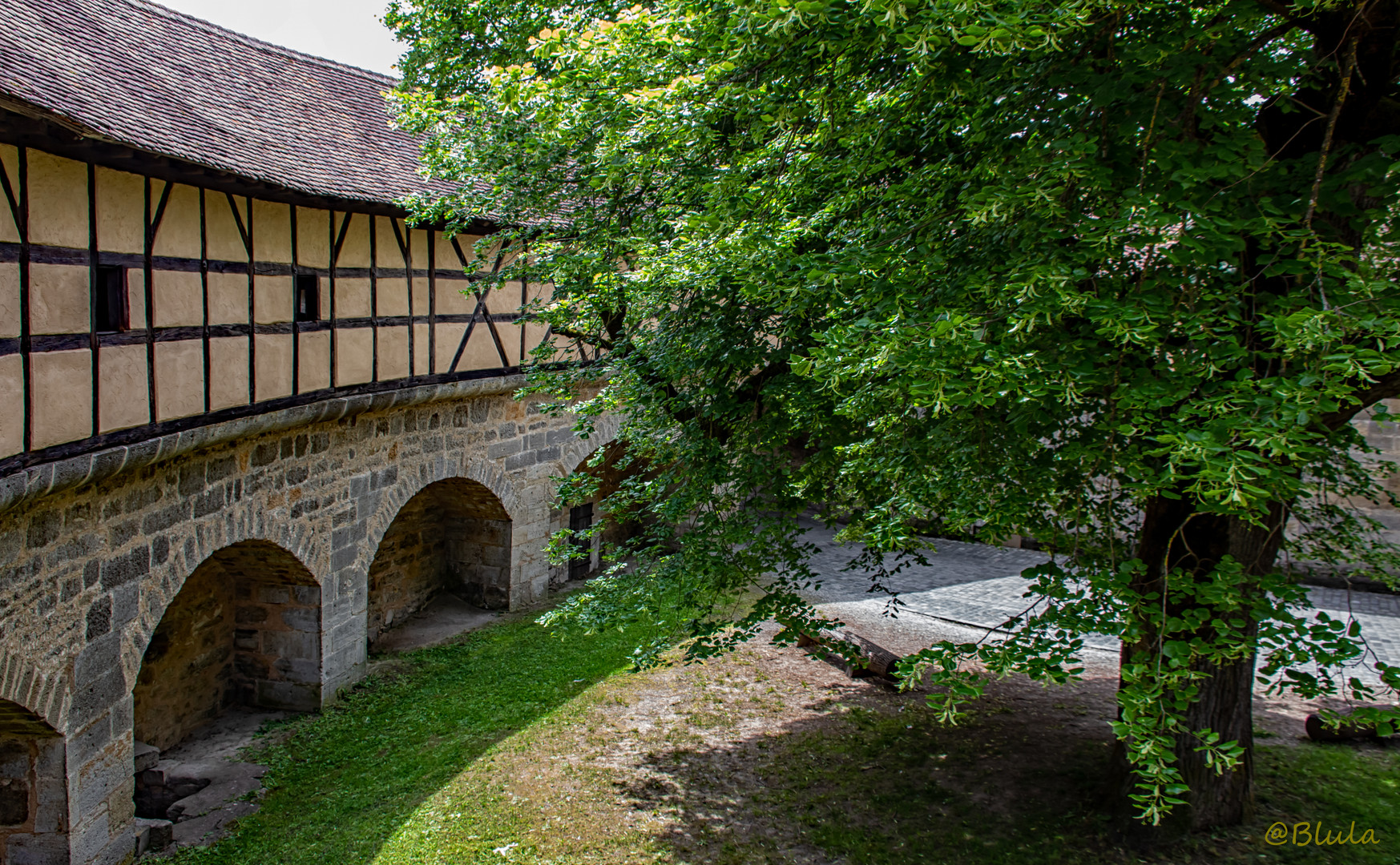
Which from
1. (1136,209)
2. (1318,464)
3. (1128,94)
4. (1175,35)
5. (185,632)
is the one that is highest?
(1175,35)

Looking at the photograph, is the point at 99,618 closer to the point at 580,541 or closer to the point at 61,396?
the point at 61,396

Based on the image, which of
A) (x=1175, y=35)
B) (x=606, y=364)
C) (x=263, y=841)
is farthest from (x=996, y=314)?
(x=263, y=841)

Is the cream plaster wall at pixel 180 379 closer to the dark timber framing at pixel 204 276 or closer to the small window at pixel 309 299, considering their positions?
the dark timber framing at pixel 204 276

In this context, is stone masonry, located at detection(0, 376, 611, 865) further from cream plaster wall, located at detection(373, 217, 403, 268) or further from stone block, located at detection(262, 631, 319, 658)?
cream plaster wall, located at detection(373, 217, 403, 268)

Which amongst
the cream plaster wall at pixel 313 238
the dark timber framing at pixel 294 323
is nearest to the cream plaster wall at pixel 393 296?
the cream plaster wall at pixel 313 238

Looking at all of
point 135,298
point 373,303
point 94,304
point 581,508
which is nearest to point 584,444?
point 581,508

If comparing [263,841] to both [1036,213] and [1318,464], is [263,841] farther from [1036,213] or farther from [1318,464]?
[1318,464]

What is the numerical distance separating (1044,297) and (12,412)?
17.1 feet

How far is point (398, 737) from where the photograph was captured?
8.30m

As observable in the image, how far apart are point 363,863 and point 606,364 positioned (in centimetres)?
367

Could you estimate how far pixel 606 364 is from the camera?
705cm

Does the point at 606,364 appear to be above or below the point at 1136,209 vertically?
below

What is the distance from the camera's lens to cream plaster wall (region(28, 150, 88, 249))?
17.7 feet

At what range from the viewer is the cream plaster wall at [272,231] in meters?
7.38
